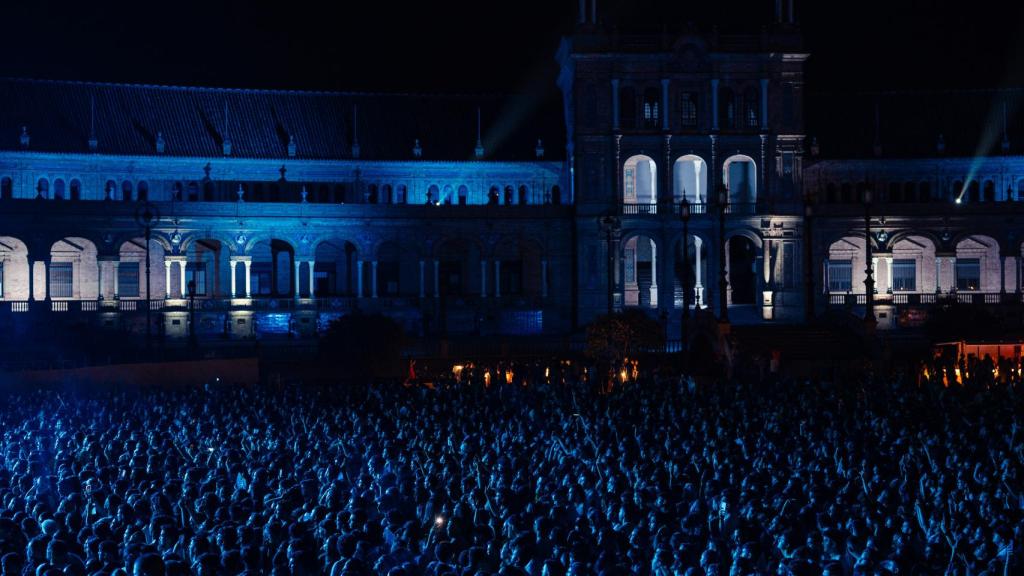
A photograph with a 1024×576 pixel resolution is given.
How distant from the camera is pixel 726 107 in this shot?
7494 cm

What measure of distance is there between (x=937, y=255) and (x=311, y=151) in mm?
37637

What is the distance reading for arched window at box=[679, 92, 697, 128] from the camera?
7475cm

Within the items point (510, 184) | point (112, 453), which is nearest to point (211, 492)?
point (112, 453)

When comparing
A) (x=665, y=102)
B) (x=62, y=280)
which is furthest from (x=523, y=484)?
(x=62, y=280)

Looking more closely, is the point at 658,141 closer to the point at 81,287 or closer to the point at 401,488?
the point at 81,287

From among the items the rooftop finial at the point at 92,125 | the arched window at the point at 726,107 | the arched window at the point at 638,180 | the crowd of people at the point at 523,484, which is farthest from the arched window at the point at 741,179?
the crowd of people at the point at 523,484

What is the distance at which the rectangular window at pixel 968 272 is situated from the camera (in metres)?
77.6

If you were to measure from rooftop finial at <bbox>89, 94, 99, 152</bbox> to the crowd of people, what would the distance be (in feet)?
139

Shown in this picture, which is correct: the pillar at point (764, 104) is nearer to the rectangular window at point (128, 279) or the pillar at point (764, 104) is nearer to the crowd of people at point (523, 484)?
the rectangular window at point (128, 279)

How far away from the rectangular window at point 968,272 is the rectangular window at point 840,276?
6.43 m

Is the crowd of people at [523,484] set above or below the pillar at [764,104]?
below

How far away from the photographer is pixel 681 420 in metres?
29.5

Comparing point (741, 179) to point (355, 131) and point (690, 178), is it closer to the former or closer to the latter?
point (690, 178)

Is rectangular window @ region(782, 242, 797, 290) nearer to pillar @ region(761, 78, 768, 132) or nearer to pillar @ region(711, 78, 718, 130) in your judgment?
pillar @ region(761, 78, 768, 132)
